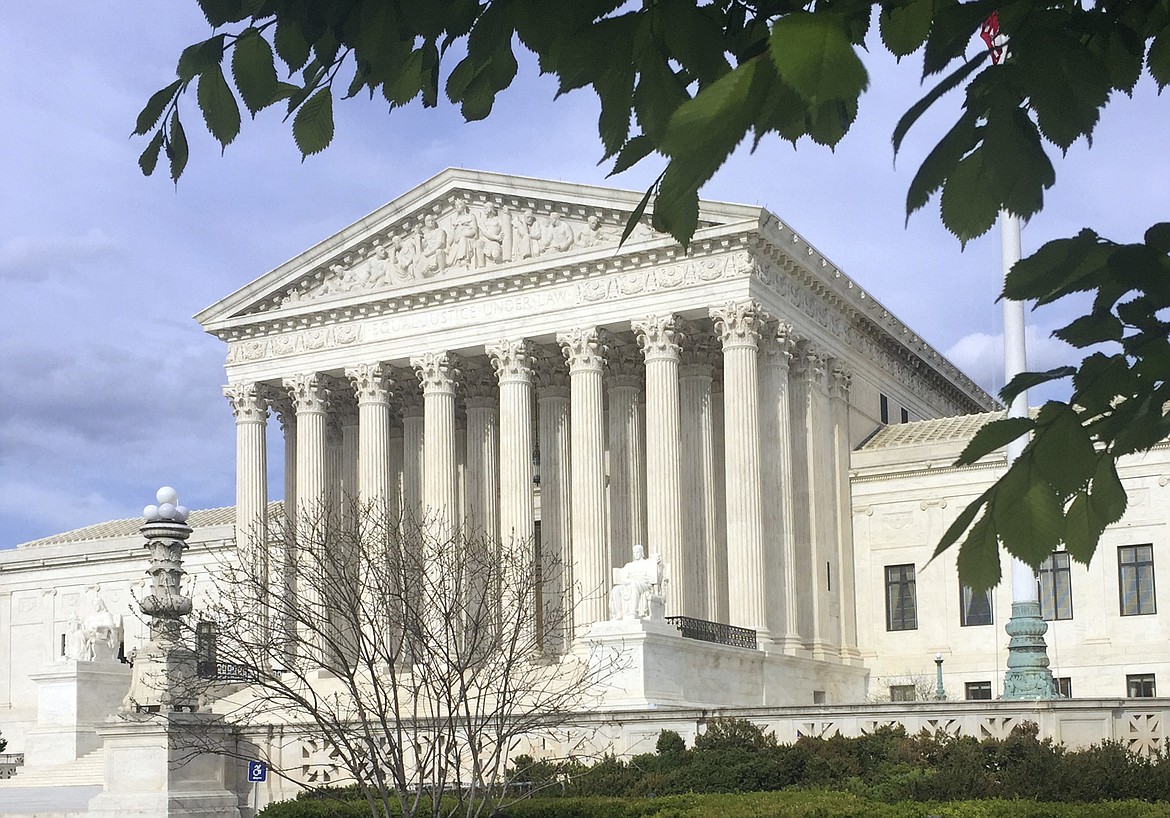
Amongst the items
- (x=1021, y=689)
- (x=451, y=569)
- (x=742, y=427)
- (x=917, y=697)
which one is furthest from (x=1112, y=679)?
(x=451, y=569)

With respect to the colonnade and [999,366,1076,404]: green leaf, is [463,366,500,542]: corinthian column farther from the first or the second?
[999,366,1076,404]: green leaf

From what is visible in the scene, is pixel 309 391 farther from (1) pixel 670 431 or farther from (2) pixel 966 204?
(2) pixel 966 204

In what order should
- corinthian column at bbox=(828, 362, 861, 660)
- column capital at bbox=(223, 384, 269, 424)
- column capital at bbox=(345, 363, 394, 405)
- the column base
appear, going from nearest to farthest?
1. the column base
2. corinthian column at bbox=(828, 362, 861, 660)
3. column capital at bbox=(345, 363, 394, 405)
4. column capital at bbox=(223, 384, 269, 424)

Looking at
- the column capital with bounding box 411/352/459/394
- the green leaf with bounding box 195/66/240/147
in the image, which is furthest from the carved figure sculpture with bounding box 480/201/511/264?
the green leaf with bounding box 195/66/240/147

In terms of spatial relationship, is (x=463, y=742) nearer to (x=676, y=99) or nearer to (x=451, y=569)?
(x=451, y=569)

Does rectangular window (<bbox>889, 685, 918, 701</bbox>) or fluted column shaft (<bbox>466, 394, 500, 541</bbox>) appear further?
fluted column shaft (<bbox>466, 394, 500, 541</bbox>)

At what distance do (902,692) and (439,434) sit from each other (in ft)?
60.5

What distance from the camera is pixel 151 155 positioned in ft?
18.8

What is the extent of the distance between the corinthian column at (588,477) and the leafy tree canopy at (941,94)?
45.8m

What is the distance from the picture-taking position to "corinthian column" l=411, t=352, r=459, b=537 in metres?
54.9

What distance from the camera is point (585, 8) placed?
14.7 ft

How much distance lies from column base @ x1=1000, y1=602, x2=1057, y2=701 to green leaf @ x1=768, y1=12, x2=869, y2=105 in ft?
87.0

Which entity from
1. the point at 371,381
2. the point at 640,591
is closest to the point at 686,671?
the point at 640,591

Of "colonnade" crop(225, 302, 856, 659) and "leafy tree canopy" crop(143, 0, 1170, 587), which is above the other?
"colonnade" crop(225, 302, 856, 659)
